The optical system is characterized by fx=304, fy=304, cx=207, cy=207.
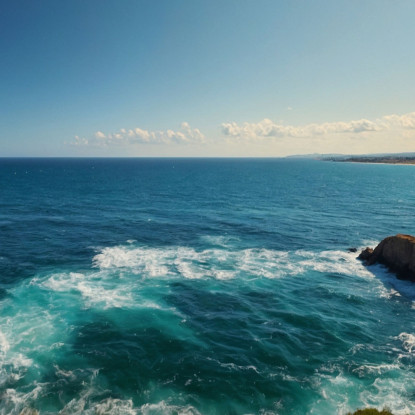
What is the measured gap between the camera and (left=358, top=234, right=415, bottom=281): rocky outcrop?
5128 cm

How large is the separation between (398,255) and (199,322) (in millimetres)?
38367

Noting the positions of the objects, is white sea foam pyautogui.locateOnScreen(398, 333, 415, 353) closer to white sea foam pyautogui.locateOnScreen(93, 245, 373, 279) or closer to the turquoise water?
the turquoise water

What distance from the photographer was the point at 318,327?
37.4 m

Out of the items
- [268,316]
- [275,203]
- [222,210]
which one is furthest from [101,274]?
[275,203]

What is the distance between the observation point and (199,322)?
38.0 m

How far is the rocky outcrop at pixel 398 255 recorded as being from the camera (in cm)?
5128

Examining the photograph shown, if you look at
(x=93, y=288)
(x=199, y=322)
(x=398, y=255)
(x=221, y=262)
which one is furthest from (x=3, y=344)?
(x=398, y=255)

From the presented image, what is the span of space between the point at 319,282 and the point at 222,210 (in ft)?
186

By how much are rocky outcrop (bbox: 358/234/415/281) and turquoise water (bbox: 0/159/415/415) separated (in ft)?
7.96

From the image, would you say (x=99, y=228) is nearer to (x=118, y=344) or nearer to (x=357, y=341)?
(x=118, y=344)

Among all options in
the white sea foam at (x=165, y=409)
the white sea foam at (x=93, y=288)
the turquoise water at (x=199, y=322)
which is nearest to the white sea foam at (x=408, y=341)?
the turquoise water at (x=199, y=322)

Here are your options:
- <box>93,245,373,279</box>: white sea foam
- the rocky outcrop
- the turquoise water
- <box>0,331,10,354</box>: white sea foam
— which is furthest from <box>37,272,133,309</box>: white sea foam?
the rocky outcrop

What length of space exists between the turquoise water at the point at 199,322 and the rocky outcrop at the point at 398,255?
243 cm

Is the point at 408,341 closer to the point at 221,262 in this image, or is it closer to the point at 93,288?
the point at 221,262
